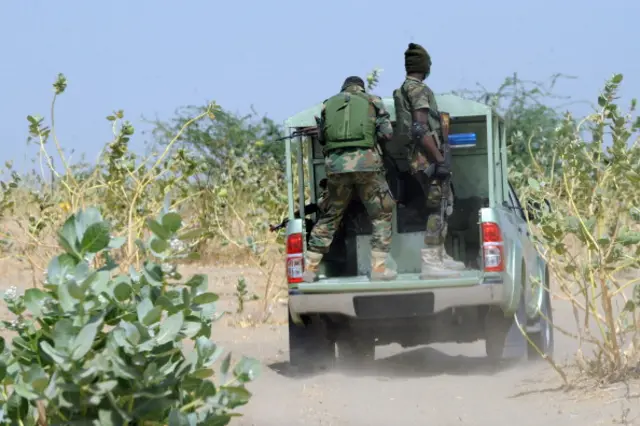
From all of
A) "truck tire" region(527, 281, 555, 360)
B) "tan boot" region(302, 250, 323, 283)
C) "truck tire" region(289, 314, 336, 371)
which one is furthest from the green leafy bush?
"truck tire" region(527, 281, 555, 360)

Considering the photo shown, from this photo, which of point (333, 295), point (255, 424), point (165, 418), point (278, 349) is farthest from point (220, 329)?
point (165, 418)

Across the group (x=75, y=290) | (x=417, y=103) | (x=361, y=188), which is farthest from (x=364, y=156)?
(x=75, y=290)

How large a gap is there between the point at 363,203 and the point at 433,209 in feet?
1.60

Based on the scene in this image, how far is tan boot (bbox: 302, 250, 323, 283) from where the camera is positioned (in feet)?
26.9

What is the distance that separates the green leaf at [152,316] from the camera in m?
4.02

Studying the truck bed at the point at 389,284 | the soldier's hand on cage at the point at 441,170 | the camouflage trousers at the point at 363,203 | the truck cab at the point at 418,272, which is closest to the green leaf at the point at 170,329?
the truck cab at the point at 418,272

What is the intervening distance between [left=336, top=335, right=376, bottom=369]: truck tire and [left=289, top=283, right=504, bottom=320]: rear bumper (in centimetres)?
73

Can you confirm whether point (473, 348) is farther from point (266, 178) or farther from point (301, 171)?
point (266, 178)

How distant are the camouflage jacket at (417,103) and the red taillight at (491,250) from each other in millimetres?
732

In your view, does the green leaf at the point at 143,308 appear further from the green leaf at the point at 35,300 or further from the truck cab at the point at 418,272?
the truck cab at the point at 418,272

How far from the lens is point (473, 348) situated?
10023 millimetres

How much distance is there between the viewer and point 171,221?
4.17 meters

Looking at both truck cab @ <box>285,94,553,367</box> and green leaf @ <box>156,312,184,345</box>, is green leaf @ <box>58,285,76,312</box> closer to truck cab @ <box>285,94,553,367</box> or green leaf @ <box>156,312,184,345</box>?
green leaf @ <box>156,312,184,345</box>

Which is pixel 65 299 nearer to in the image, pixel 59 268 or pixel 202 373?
pixel 59 268
